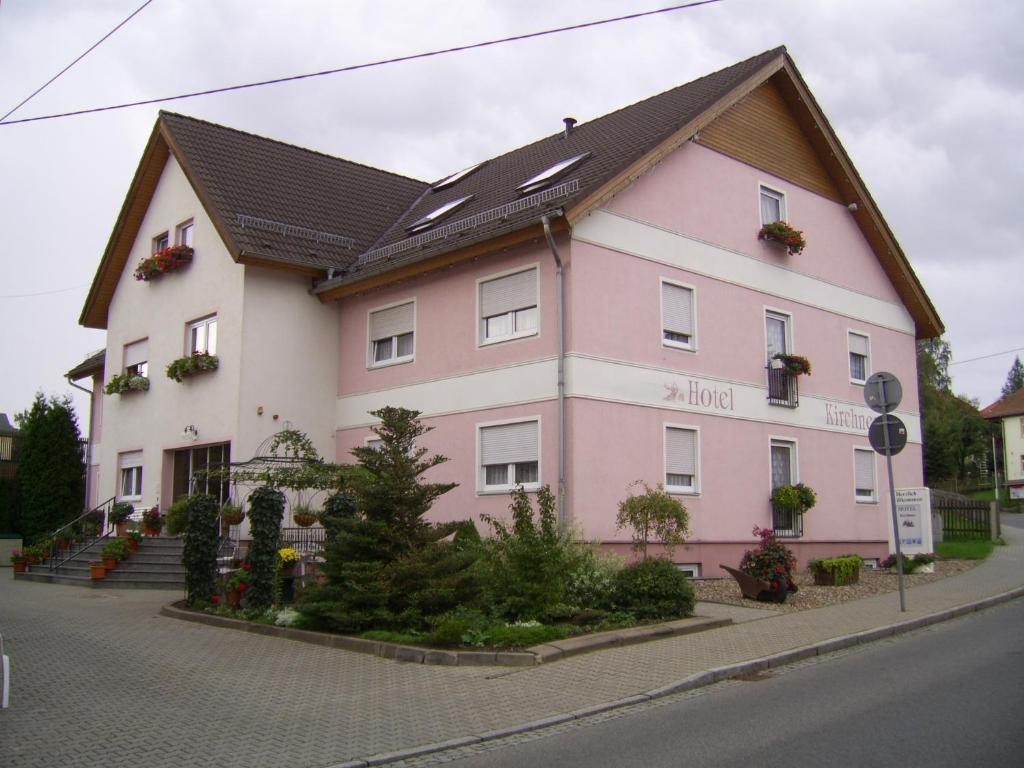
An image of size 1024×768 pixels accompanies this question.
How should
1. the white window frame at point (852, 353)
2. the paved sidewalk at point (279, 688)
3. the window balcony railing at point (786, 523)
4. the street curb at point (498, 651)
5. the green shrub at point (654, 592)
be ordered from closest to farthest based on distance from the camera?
the paved sidewalk at point (279, 688) → the street curb at point (498, 651) → the green shrub at point (654, 592) → the window balcony railing at point (786, 523) → the white window frame at point (852, 353)

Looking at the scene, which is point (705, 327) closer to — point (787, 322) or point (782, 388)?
point (782, 388)

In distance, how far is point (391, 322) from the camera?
2114 cm

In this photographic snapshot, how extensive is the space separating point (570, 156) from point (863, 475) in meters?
9.73

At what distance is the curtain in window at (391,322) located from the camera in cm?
2075

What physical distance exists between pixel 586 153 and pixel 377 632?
40.9ft

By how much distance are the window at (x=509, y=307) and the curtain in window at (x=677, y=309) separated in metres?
2.60

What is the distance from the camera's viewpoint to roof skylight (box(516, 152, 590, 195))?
19844 mm

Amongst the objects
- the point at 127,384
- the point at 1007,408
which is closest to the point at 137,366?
the point at 127,384

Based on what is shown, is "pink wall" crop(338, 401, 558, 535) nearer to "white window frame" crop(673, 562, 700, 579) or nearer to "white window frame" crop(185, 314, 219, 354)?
"white window frame" crop(673, 562, 700, 579)

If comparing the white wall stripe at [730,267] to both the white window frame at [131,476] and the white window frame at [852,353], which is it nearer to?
the white window frame at [852,353]

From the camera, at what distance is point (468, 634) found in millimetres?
11008

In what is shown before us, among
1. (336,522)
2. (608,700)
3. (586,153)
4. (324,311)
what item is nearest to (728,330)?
(586,153)

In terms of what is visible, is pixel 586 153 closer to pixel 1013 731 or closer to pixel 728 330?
pixel 728 330

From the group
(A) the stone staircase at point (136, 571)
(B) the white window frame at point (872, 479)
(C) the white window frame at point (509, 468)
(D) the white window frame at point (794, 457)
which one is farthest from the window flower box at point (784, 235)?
(A) the stone staircase at point (136, 571)
